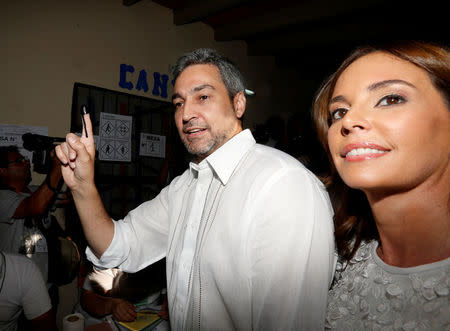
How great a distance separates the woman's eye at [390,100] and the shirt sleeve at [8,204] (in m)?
2.92

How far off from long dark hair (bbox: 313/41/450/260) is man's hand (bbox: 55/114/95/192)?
3.57 feet

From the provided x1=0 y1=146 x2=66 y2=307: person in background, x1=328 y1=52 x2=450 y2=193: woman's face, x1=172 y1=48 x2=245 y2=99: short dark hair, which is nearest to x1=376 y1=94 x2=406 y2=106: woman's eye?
x1=328 y1=52 x2=450 y2=193: woman's face

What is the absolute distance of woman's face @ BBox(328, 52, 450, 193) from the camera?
31.4 inches

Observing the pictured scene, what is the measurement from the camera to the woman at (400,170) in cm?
81

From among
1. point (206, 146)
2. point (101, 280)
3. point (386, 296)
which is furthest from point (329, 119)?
point (101, 280)

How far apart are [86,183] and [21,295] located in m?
1.23

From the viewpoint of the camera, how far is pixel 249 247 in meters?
1.05

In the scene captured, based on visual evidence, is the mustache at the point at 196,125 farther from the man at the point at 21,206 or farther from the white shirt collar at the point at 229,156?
the man at the point at 21,206

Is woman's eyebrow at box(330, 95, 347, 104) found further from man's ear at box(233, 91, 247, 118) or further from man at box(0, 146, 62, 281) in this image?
man at box(0, 146, 62, 281)

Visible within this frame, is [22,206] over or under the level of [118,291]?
over

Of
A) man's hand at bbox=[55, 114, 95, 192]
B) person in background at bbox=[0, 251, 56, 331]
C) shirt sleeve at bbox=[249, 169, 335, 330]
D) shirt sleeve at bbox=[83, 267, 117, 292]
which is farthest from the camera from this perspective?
shirt sleeve at bbox=[83, 267, 117, 292]

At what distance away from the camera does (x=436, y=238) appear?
0.88 m

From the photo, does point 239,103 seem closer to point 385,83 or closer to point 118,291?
point 385,83

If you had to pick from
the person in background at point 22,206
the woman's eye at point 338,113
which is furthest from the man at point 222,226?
the person in background at point 22,206
